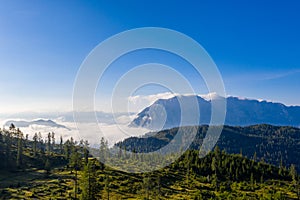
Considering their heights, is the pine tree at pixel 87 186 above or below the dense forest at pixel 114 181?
above

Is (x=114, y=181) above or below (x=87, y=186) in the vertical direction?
below

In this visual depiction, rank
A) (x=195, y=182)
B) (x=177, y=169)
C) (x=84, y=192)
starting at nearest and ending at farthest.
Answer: (x=84, y=192), (x=195, y=182), (x=177, y=169)

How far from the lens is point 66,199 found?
100 metres

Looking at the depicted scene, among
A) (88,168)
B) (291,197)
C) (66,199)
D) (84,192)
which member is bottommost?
(291,197)

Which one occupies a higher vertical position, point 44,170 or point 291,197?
point 44,170

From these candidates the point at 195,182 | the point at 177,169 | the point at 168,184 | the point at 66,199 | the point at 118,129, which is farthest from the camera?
the point at 177,169

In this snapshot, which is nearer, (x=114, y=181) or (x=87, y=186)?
(x=87, y=186)

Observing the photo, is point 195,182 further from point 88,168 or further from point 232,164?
point 88,168

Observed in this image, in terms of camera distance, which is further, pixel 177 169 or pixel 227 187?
pixel 177 169

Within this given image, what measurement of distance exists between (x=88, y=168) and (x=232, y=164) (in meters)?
135

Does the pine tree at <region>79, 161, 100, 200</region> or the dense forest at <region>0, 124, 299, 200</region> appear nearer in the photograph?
the pine tree at <region>79, 161, 100, 200</region>

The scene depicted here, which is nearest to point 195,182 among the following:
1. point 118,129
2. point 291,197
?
point 291,197

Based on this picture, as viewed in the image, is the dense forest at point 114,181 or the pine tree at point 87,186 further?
the dense forest at point 114,181

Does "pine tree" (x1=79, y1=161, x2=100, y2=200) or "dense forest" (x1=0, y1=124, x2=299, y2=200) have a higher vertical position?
"pine tree" (x1=79, y1=161, x2=100, y2=200)
